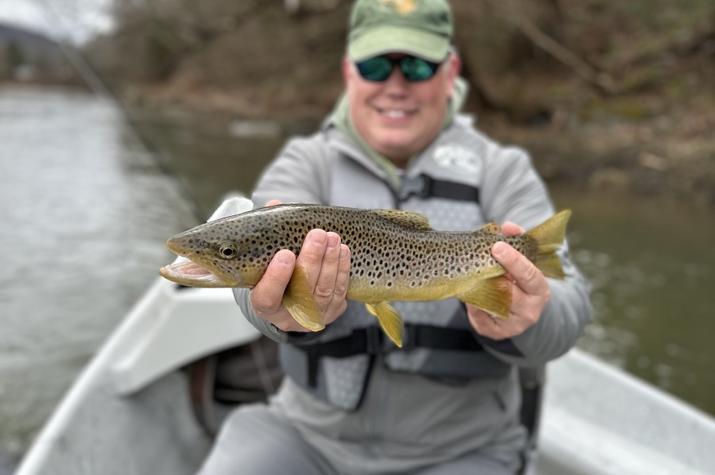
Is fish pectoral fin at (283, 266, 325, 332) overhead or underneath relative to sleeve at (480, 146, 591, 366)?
overhead

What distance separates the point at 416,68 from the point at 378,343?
4.04 ft

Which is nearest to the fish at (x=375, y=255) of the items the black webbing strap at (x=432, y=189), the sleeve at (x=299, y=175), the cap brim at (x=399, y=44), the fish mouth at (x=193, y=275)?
the fish mouth at (x=193, y=275)

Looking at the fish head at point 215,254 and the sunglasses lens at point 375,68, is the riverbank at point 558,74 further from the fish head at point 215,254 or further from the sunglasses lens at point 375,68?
the fish head at point 215,254

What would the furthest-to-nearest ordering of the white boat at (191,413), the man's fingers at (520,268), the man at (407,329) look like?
the white boat at (191,413) < the man at (407,329) < the man's fingers at (520,268)

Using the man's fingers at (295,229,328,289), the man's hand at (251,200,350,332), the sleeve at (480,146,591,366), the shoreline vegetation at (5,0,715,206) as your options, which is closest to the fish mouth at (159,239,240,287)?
the man's hand at (251,200,350,332)

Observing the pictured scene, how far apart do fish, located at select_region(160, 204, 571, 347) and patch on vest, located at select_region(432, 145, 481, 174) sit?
26.8 inches

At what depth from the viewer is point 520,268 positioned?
7.45 ft

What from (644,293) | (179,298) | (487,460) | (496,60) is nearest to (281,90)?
(496,60)

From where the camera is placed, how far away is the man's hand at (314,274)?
6.29 feet

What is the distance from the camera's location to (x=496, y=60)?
925 inches

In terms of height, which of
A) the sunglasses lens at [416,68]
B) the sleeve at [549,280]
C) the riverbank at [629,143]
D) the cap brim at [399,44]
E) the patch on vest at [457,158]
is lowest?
the riverbank at [629,143]

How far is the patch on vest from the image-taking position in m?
3.05

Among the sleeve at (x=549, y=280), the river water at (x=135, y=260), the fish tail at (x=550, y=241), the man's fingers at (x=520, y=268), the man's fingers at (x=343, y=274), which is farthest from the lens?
the river water at (x=135, y=260)

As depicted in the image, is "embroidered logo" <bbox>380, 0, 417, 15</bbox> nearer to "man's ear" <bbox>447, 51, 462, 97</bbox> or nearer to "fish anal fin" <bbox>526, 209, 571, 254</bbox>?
"man's ear" <bbox>447, 51, 462, 97</bbox>
